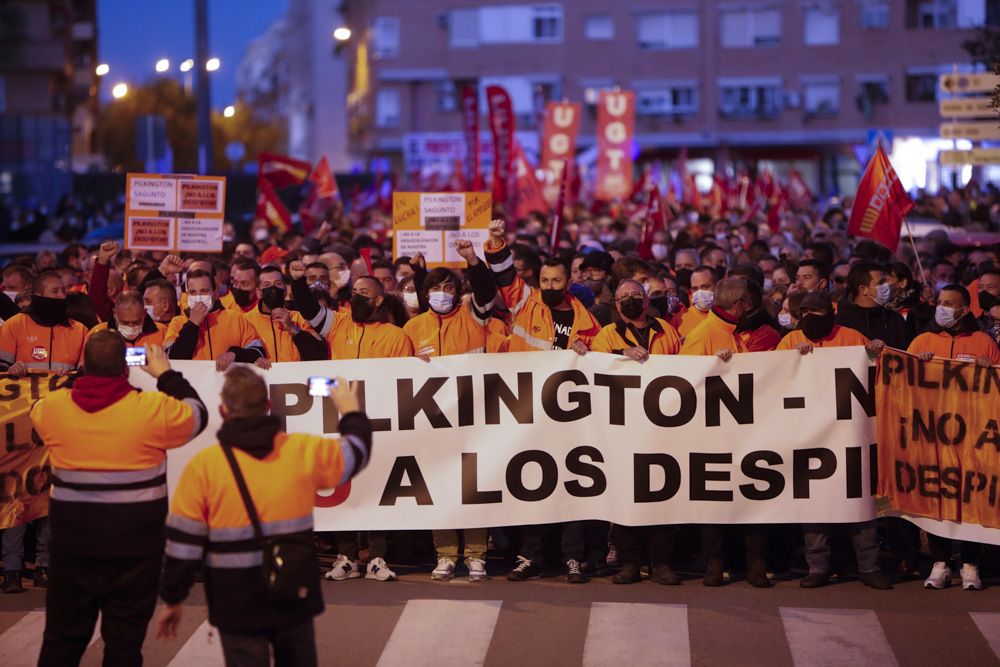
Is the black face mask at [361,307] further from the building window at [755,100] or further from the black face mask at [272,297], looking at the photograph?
the building window at [755,100]

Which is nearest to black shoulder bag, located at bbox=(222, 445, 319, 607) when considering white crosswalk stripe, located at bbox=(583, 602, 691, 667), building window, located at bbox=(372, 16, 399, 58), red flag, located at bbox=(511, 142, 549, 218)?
white crosswalk stripe, located at bbox=(583, 602, 691, 667)

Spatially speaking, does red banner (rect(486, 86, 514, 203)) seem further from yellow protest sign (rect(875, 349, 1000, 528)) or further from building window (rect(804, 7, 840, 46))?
building window (rect(804, 7, 840, 46))

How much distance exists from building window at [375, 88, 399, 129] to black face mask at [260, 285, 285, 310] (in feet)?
178

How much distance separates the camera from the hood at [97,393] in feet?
21.8

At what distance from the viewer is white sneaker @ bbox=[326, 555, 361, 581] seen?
31.5 ft

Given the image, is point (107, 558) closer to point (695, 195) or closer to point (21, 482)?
point (21, 482)

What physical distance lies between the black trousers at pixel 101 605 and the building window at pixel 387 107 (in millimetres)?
58175

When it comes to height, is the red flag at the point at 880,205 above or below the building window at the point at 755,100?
below

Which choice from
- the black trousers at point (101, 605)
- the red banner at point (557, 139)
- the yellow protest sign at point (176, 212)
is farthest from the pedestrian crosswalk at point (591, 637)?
the red banner at point (557, 139)

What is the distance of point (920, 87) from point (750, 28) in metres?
6.74

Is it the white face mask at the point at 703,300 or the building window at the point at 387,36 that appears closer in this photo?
the white face mask at the point at 703,300

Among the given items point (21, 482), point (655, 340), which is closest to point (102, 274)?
point (21, 482)

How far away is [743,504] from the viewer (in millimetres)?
9531

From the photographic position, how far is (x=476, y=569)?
31.4 ft
